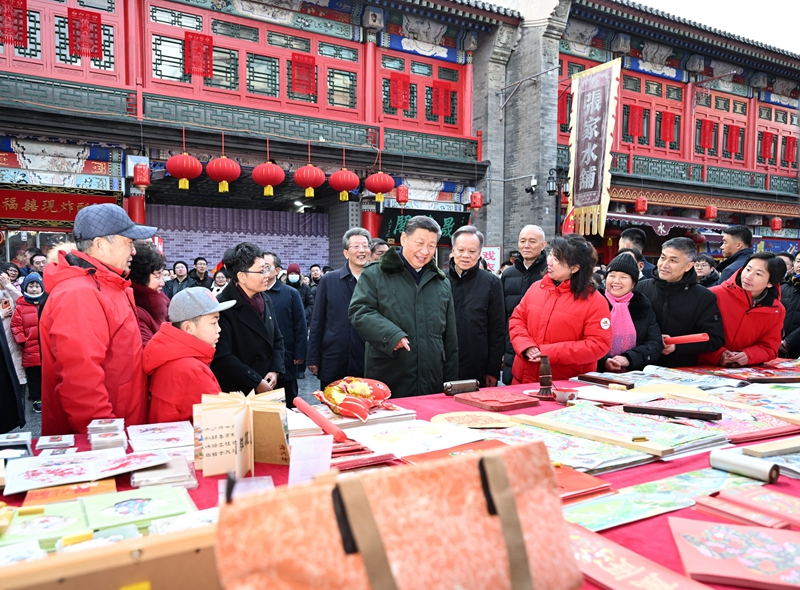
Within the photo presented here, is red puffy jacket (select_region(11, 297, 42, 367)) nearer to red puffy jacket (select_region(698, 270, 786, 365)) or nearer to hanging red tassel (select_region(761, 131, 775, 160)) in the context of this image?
red puffy jacket (select_region(698, 270, 786, 365))

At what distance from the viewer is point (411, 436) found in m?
1.81

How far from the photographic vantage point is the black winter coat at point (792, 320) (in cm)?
450

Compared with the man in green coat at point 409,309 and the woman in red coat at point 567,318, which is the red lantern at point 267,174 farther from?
the woman in red coat at point 567,318

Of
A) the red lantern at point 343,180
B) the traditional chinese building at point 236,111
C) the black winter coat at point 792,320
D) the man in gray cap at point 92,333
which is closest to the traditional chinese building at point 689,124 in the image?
the traditional chinese building at point 236,111

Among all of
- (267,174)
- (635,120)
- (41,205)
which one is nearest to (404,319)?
(267,174)

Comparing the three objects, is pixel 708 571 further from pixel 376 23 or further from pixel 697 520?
pixel 376 23

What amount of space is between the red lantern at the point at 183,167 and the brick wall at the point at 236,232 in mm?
3968

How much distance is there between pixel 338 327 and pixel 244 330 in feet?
3.10

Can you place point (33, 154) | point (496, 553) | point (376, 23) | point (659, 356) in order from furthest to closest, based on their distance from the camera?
point (376, 23) < point (33, 154) < point (659, 356) < point (496, 553)

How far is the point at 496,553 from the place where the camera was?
791mm

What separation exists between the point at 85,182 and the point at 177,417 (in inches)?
283

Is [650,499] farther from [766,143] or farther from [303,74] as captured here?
[766,143]

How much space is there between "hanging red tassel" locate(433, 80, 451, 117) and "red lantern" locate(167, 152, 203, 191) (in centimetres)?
498

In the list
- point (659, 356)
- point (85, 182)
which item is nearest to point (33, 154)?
point (85, 182)
